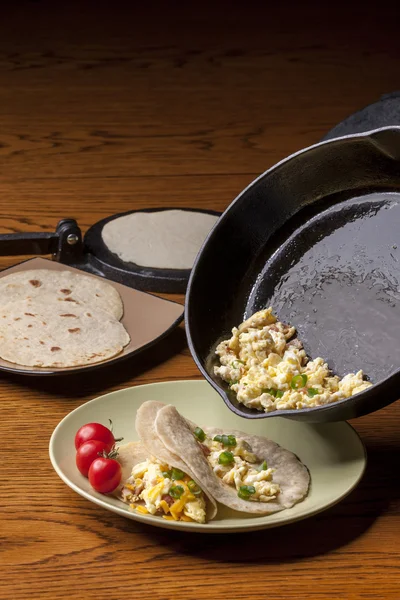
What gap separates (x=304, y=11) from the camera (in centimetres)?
532

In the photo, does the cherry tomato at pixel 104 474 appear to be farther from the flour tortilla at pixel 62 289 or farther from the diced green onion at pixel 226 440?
the flour tortilla at pixel 62 289

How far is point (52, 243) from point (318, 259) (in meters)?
0.94

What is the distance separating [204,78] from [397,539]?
2.96m

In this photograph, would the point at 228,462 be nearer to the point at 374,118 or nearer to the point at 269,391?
the point at 269,391

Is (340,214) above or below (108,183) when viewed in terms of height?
above

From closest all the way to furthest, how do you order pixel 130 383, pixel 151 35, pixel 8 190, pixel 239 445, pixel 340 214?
pixel 239 445, pixel 340 214, pixel 130 383, pixel 8 190, pixel 151 35

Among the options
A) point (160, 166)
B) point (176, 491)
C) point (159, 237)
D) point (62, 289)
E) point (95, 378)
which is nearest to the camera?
point (176, 491)

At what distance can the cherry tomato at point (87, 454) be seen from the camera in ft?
6.06

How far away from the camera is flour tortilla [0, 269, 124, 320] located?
2.54 m

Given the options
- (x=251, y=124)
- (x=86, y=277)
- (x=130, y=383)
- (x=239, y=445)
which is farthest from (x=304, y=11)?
(x=239, y=445)

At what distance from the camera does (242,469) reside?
1841mm

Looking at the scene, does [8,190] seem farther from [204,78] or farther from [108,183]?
[204,78]

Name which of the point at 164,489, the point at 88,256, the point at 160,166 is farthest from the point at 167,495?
the point at 160,166

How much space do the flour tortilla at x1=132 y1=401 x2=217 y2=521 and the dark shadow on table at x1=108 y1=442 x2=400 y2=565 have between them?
82mm
